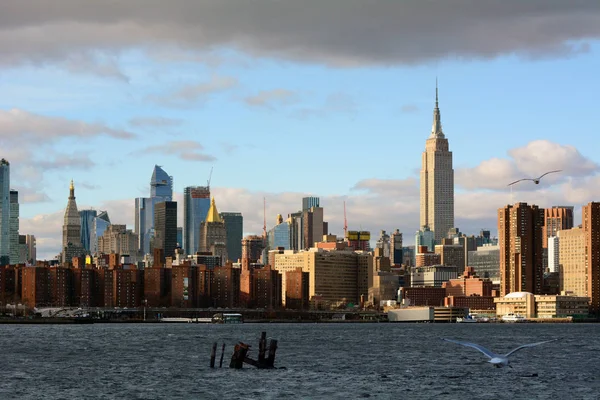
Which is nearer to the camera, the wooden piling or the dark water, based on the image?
the dark water

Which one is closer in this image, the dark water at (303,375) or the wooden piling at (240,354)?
the dark water at (303,375)

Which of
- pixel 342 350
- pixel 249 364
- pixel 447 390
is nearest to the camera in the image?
pixel 447 390

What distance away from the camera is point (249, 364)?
360 feet

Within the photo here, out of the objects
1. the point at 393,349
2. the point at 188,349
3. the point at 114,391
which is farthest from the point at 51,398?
the point at 393,349

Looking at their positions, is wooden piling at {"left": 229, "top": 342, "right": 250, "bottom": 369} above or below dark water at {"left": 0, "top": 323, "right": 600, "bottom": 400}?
above

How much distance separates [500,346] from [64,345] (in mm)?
60429

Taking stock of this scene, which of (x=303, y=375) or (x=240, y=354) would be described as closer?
(x=240, y=354)

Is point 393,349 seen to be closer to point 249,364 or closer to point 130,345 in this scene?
point 130,345

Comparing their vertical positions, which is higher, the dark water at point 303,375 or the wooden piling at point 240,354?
the wooden piling at point 240,354

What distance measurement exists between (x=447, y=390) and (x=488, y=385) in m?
5.30

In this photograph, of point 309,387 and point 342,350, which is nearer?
point 309,387

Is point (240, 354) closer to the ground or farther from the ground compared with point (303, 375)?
farther from the ground

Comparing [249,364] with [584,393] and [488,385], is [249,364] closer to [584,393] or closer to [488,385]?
[488,385]

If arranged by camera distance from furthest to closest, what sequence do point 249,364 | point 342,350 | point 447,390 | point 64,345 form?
point 64,345 < point 342,350 < point 249,364 < point 447,390
